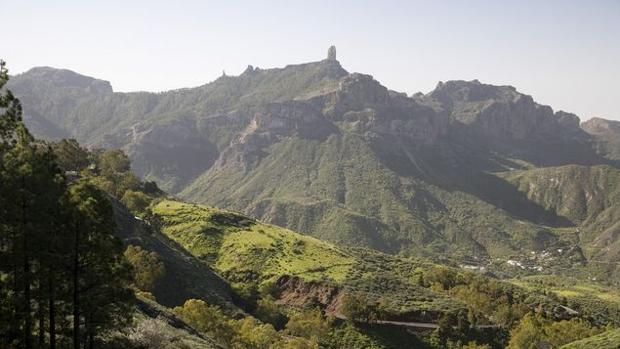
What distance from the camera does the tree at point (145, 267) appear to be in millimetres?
85438

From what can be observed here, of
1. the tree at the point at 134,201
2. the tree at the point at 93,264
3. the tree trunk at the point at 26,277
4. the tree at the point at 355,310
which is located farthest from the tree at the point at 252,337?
the tree at the point at 134,201

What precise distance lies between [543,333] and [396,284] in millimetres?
32799

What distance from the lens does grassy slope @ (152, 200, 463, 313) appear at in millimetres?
119125

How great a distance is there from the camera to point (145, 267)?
286 feet

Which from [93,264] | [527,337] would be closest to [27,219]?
[93,264]

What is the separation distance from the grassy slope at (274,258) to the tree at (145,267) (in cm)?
3119

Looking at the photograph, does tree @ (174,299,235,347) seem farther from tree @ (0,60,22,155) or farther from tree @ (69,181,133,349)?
tree @ (0,60,22,155)

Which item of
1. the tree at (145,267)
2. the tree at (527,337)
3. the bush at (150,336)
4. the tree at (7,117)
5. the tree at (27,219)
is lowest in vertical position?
the tree at (527,337)

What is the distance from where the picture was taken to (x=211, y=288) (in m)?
99.7

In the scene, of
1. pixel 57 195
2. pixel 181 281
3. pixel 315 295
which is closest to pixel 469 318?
pixel 315 295

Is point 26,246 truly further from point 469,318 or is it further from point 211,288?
point 469,318

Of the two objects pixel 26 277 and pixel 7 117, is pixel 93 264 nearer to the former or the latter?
pixel 26 277

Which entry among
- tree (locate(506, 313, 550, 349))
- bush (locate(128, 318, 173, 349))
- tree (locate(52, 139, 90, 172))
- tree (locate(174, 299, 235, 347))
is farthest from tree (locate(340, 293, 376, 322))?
tree (locate(52, 139, 90, 172))

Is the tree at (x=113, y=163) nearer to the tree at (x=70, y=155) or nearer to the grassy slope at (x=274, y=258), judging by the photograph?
the tree at (x=70, y=155)
